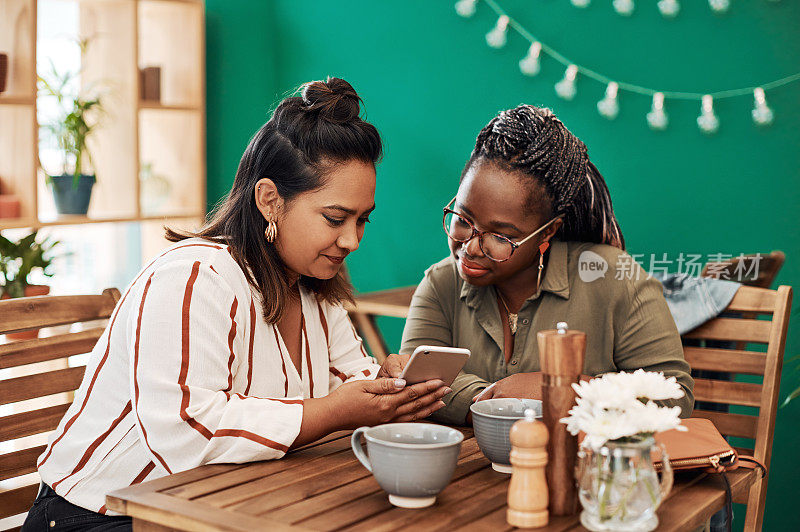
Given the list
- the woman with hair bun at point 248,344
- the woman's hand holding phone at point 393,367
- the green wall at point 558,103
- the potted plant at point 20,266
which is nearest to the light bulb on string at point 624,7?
the green wall at point 558,103

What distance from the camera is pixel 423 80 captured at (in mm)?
3898

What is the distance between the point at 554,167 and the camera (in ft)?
6.40

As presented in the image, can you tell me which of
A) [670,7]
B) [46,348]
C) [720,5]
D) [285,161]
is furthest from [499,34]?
[46,348]

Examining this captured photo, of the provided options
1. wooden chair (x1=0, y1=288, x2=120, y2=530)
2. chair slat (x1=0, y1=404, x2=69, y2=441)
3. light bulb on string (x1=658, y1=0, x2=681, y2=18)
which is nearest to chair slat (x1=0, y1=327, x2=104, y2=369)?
wooden chair (x1=0, y1=288, x2=120, y2=530)

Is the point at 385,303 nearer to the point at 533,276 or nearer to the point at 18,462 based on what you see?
the point at 533,276

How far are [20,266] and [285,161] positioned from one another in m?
1.97

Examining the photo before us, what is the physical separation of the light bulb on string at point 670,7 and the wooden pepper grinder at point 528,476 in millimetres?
2448

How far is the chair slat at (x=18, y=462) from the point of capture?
71.4 inches

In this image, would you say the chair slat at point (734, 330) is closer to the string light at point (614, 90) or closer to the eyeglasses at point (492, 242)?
the eyeglasses at point (492, 242)

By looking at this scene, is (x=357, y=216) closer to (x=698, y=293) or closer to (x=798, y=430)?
(x=698, y=293)

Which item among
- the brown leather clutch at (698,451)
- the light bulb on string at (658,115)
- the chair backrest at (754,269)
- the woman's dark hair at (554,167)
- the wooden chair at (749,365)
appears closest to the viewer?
the brown leather clutch at (698,451)

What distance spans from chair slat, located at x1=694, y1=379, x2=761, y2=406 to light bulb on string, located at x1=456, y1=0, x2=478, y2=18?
2012mm

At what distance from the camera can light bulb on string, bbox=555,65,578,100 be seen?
11.0 ft

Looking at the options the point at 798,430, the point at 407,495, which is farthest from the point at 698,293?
the point at 407,495
